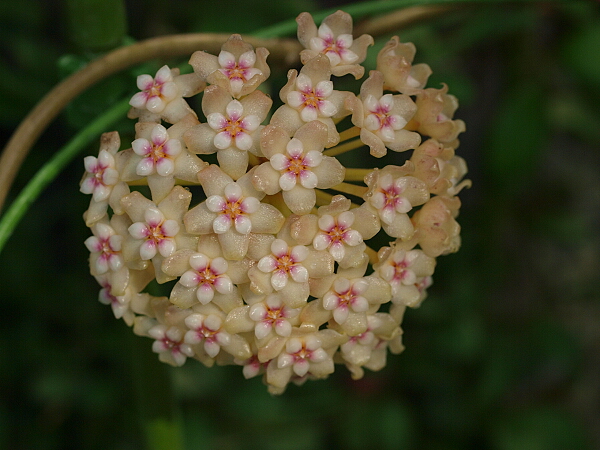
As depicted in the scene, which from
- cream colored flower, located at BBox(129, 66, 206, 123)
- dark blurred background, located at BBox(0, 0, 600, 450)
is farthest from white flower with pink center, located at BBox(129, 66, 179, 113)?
dark blurred background, located at BBox(0, 0, 600, 450)

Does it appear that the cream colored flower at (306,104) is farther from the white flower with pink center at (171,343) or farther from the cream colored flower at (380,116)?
the white flower with pink center at (171,343)

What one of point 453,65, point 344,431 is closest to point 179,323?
point 344,431

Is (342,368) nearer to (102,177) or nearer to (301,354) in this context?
(301,354)

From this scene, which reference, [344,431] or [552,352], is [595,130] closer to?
[552,352]

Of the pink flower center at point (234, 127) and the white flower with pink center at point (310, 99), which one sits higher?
the white flower with pink center at point (310, 99)

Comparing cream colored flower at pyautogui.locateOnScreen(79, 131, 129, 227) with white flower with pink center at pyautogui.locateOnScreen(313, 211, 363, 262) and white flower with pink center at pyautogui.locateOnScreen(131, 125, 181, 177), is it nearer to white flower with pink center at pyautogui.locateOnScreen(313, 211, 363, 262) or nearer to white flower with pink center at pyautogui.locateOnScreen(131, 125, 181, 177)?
white flower with pink center at pyautogui.locateOnScreen(131, 125, 181, 177)

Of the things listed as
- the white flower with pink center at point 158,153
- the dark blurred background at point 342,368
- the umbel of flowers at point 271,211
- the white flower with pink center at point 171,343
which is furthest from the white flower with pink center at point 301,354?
the dark blurred background at point 342,368
